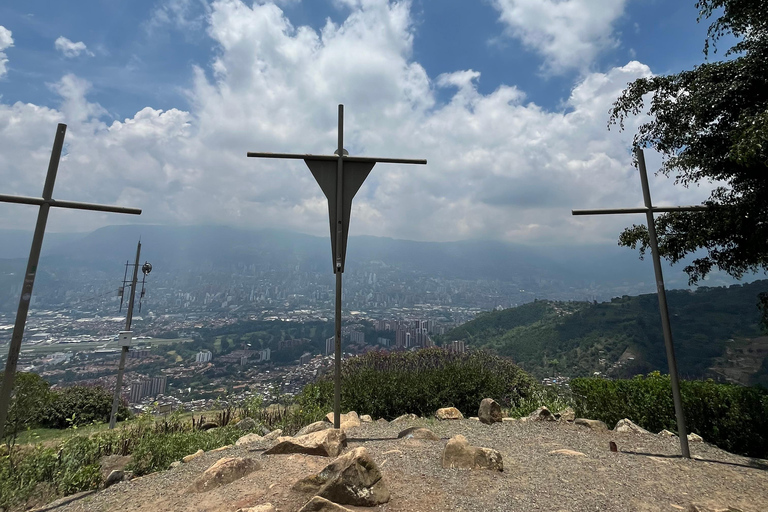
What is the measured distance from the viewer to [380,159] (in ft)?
16.5

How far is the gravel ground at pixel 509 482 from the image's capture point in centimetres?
283

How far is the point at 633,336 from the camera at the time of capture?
26.0 m

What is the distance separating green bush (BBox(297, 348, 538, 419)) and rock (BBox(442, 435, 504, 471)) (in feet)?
13.2

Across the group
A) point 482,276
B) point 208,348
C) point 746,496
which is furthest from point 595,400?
point 482,276

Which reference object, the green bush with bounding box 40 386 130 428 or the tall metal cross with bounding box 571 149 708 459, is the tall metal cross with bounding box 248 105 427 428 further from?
the green bush with bounding box 40 386 130 428

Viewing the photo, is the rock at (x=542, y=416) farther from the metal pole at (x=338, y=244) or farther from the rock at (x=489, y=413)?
the metal pole at (x=338, y=244)

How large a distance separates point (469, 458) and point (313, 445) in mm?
1688

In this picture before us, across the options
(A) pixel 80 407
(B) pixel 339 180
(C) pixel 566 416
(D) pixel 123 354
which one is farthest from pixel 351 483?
(A) pixel 80 407

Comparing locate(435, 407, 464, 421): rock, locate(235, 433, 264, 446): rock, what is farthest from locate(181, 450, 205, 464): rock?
locate(435, 407, 464, 421): rock

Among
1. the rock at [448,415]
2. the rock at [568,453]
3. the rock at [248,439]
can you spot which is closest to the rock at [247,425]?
the rock at [248,439]

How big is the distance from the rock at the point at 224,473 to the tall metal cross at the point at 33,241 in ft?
7.31

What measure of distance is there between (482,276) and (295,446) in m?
145

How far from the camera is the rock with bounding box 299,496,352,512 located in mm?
2434

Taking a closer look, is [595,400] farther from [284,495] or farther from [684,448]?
[284,495]
